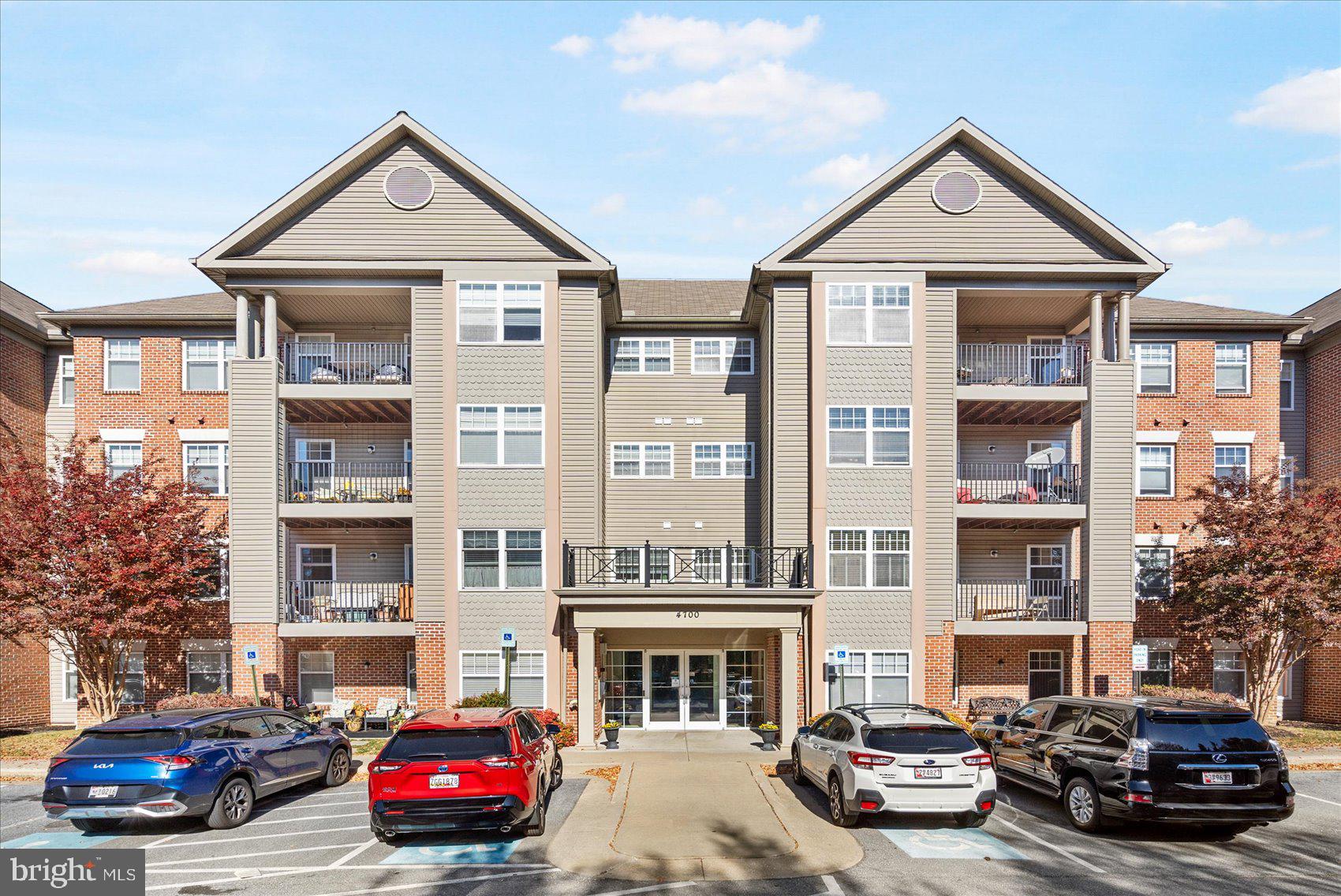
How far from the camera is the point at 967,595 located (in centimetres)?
2136

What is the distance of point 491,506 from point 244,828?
904 cm

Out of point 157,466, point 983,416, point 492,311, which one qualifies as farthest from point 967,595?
point 157,466

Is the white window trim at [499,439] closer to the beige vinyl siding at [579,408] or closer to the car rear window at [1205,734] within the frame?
the beige vinyl siding at [579,408]

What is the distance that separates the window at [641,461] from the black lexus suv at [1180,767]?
1313cm

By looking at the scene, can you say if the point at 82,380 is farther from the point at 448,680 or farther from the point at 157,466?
the point at 448,680

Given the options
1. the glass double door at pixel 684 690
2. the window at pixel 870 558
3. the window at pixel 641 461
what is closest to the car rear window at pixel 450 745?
the window at pixel 870 558

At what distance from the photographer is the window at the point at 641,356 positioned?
23.4 m

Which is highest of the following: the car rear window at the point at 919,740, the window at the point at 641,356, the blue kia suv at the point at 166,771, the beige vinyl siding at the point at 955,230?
the beige vinyl siding at the point at 955,230

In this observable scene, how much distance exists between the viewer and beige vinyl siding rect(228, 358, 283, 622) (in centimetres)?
1980

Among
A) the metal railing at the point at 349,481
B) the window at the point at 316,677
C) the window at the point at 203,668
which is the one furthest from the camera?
the window at the point at 203,668

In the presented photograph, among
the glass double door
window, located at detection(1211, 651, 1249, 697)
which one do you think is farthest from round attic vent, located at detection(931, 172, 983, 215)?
window, located at detection(1211, 651, 1249, 697)

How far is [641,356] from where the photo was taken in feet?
76.8

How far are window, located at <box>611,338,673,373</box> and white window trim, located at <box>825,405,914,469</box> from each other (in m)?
5.10

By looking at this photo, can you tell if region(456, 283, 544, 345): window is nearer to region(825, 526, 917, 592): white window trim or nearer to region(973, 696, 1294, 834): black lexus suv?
region(825, 526, 917, 592): white window trim
